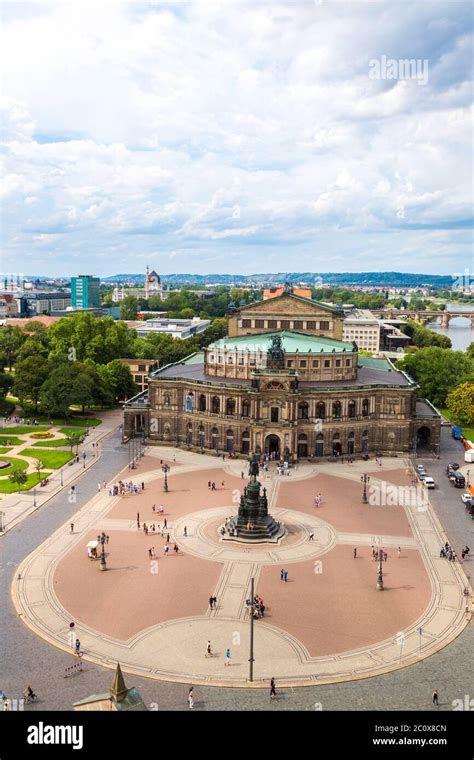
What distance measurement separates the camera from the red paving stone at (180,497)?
2672 inches

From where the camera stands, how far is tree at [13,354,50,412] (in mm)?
114000

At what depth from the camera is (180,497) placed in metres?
73.4

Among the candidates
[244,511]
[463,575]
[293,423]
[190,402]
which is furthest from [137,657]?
[190,402]

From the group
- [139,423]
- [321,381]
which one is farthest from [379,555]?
[139,423]

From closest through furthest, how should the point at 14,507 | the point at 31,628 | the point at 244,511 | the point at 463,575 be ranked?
the point at 31,628 < the point at 463,575 < the point at 244,511 < the point at 14,507

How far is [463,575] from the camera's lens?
53156 millimetres

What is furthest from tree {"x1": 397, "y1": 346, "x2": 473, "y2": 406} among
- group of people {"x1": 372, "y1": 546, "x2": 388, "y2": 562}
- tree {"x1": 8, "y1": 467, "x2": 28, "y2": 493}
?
tree {"x1": 8, "y1": 467, "x2": 28, "y2": 493}

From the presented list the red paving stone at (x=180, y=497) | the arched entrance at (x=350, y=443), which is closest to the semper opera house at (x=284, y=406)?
the arched entrance at (x=350, y=443)

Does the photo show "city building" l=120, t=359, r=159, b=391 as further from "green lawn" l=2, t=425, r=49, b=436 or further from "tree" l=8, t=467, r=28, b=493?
"tree" l=8, t=467, r=28, b=493

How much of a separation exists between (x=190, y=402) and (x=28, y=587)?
52365 mm

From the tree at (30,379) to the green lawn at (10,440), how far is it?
14.3 metres

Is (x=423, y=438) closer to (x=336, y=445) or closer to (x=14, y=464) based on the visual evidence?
(x=336, y=445)
